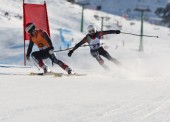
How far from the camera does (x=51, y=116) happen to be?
16.1 feet

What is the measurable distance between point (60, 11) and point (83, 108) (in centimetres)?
5232

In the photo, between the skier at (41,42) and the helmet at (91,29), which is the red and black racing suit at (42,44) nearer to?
the skier at (41,42)

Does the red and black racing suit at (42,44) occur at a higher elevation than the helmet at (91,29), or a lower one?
lower

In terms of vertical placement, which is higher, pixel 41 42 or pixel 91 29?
pixel 91 29

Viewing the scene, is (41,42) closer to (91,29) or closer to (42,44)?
(42,44)

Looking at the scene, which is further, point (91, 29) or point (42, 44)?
point (91, 29)

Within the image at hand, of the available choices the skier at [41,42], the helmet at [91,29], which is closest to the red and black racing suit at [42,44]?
the skier at [41,42]

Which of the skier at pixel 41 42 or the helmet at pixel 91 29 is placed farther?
the helmet at pixel 91 29

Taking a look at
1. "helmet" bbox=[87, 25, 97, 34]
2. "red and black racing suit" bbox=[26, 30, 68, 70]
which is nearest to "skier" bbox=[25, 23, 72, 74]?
"red and black racing suit" bbox=[26, 30, 68, 70]

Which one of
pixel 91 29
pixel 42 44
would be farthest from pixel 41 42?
pixel 91 29

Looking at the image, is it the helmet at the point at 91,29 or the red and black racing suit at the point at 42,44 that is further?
the helmet at the point at 91,29

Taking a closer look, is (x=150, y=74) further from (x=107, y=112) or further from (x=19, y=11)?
(x=19, y=11)

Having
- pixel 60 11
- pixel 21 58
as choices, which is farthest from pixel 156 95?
pixel 60 11

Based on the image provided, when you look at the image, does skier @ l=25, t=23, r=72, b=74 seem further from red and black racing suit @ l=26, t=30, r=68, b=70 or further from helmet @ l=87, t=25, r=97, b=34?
helmet @ l=87, t=25, r=97, b=34
